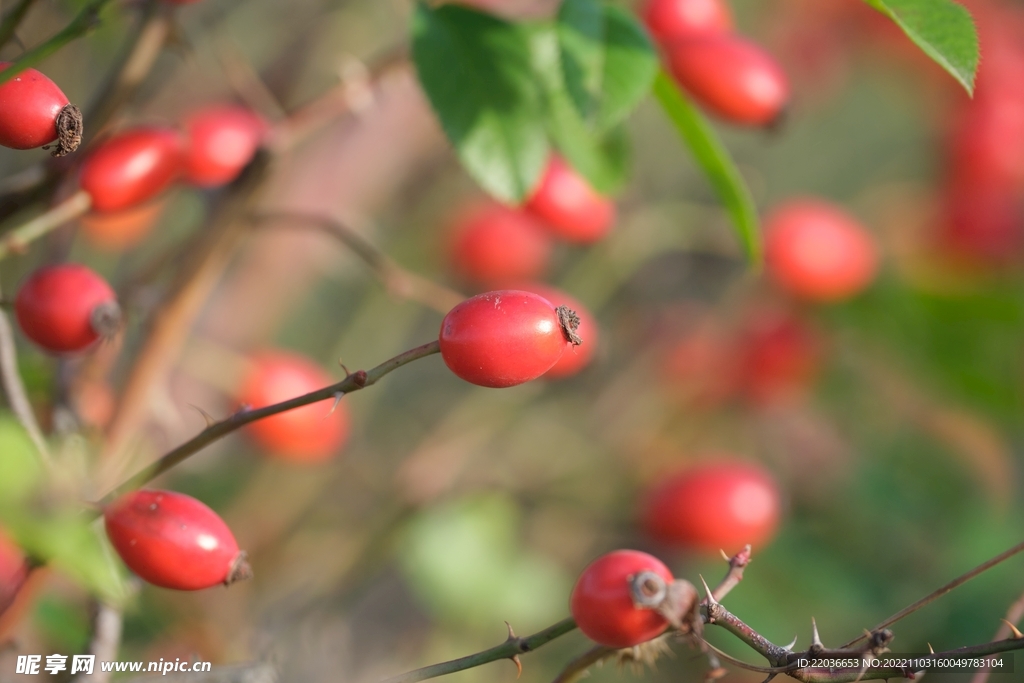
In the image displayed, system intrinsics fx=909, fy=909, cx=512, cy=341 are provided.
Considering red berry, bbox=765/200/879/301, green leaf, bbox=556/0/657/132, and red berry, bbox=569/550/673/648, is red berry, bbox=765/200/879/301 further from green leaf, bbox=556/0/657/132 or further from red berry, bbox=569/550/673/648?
red berry, bbox=569/550/673/648

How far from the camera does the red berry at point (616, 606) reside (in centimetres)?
68

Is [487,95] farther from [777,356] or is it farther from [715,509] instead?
[777,356]

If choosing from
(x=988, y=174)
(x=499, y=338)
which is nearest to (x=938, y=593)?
(x=499, y=338)

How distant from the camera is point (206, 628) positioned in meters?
1.48

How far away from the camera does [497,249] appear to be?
2.01 meters

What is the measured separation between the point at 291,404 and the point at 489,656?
25 centimetres

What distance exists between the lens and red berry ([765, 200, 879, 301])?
179 cm

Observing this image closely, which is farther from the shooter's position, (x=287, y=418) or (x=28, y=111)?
(x=287, y=418)

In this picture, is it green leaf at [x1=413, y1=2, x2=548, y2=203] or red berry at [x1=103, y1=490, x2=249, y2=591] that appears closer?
red berry at [x1=103, y1=490, x2=249, y2=591]

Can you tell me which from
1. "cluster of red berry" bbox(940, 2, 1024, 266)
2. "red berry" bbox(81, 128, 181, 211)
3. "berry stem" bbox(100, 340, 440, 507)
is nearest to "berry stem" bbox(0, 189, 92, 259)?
"red berry" bbox(81, 128, 181, 211)

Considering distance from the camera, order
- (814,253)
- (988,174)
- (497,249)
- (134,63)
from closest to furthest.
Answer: (134,63) < (814,253) < (497,249) < (988,174)

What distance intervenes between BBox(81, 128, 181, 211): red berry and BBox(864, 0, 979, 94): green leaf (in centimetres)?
76

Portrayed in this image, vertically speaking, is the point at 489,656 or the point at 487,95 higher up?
the point at 487,95

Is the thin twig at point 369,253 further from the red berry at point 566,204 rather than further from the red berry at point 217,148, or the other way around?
the red berry at point 566,204
